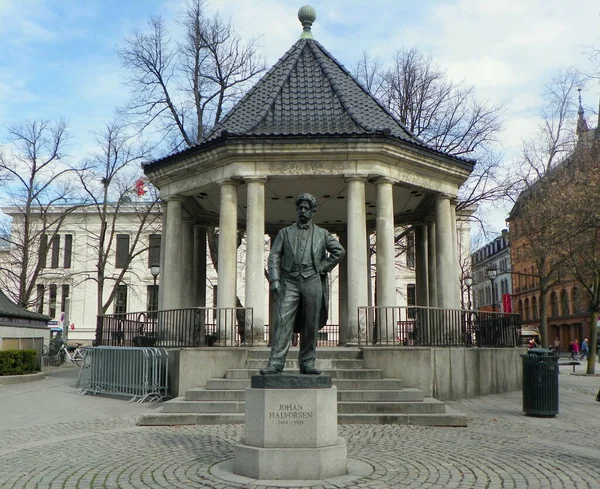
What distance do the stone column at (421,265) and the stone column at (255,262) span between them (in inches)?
302

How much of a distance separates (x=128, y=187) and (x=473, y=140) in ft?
61.8

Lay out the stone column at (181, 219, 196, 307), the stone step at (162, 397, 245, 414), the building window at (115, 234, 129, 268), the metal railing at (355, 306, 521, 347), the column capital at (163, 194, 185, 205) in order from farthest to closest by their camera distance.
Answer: the building window at (115, 234, 129, 268), the stone column at (181, 219, 196, 307), the column capital at (163, 194, 185, 205), the metal railing at (355, 306, 521, 347), the stone step at (162, 397, 245, 414)

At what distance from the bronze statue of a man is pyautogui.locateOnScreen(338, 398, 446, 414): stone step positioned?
396cm

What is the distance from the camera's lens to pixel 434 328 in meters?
14.4

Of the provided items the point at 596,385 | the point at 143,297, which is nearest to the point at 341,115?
the point at 596,385

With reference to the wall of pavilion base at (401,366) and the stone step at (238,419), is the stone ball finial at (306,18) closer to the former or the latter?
the wall of pavilion base at (401,366)

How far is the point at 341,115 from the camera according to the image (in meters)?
16.5

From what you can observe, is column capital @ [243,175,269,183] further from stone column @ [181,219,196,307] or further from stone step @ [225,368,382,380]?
stone step @ [225,368,382,380]

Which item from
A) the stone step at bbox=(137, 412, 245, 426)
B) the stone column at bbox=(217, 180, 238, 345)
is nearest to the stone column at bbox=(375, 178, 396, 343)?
the stone column at bbox=(217, 180, 238, 345)

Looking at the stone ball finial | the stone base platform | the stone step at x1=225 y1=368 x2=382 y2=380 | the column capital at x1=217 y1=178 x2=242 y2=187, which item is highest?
the stone ball finial

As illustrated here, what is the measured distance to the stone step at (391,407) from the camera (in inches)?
427

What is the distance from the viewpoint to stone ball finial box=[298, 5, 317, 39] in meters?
20.2

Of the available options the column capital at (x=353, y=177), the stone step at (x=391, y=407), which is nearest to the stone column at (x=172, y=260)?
the column capital at (x=353, y=177)

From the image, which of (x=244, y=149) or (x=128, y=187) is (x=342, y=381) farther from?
(x=128, y=187)
